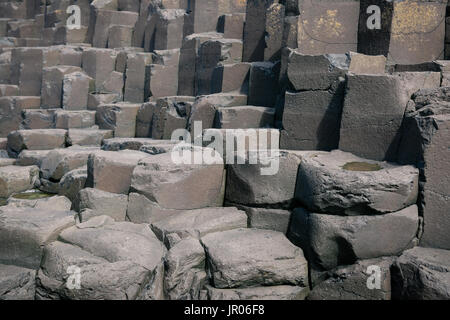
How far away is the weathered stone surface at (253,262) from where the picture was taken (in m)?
3.24

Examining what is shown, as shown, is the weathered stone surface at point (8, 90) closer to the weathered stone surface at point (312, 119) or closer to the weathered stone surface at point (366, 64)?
the weathered stone surface at point (312, 119)

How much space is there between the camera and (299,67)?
4.41m

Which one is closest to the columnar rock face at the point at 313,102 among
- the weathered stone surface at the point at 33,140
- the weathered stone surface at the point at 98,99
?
the weathered stone surface at the point at 33,140

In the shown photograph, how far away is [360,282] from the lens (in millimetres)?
3184

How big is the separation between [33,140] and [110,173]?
3.50 meters

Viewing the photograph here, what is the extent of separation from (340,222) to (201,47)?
480cm

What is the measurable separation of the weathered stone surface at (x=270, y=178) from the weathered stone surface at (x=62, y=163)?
2.55m

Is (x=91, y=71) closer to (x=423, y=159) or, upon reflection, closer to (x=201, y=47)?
(x=201, y=47)

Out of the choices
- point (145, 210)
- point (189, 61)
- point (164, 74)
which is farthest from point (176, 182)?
point (164, 74)

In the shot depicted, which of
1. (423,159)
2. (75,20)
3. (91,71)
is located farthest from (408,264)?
(75,20)

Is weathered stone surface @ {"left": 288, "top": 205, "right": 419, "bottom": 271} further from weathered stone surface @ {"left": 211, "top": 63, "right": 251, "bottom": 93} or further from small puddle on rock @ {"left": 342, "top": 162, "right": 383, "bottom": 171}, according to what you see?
weathered stone surface @ {"left": 211, "top": 63, "right": 251, "bottom": 93}

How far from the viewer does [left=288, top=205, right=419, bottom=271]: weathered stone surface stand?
326cm

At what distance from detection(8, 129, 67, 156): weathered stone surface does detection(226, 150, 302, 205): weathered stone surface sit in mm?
4411

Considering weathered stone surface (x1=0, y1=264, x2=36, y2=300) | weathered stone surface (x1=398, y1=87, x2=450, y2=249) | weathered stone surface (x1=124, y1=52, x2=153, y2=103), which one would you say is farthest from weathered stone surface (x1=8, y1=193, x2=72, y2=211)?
weathered stone surface (x1=124, y1=52, x2=153, y2=103)
